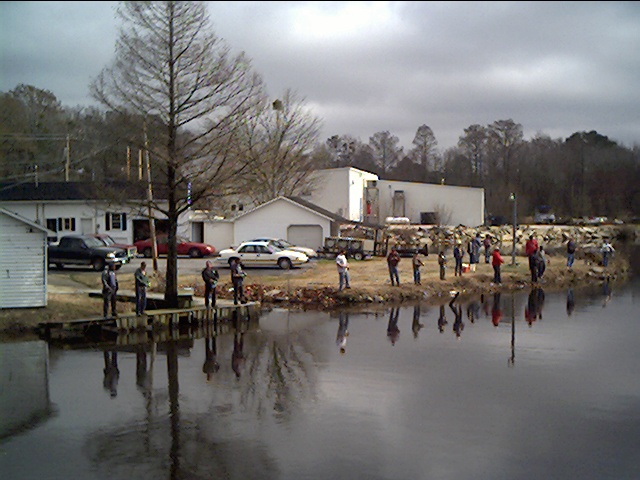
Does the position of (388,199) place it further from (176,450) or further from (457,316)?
(176,450)

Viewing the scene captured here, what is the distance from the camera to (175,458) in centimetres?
1028

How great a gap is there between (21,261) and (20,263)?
7 cm

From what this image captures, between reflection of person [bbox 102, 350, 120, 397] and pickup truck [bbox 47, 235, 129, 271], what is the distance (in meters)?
17.1

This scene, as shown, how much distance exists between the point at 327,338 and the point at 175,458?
10.2 m

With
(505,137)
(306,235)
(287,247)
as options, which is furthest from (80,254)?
(505,137)

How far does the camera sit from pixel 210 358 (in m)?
17.6

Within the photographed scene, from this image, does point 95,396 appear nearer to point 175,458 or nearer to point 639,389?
point 175,458

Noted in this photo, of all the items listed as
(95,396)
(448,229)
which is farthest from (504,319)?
(448,229)

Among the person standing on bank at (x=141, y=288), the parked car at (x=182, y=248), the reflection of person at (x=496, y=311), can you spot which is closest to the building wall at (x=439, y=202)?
the parked car at (x=182, y=248)

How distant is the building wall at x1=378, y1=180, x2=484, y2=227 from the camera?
6378 centimetres

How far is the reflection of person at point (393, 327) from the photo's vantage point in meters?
20.1

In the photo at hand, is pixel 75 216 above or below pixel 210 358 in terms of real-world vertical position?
above

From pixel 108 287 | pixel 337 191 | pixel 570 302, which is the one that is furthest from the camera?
pixel 337 191

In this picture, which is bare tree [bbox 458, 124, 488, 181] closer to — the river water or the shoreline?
the shoreline
